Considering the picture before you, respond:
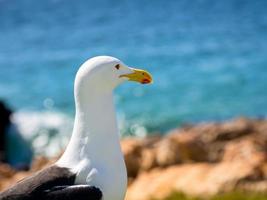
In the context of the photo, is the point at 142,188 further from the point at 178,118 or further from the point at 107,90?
the point at 178,118

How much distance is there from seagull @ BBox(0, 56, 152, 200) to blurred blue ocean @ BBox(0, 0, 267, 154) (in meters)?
15.1

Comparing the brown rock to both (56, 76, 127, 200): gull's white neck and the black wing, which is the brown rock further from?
the black wing

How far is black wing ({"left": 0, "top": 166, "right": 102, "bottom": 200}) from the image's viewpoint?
4586 millimetres

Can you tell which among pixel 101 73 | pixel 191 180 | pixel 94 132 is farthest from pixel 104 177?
pixel 191 180

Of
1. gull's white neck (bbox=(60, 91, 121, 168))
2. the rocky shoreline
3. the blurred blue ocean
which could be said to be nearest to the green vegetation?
the rocky shoreline

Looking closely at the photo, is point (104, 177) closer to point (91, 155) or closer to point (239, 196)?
point (91, 155)

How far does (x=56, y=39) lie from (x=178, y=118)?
13.9 m

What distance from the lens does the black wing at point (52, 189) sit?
4.59 meters

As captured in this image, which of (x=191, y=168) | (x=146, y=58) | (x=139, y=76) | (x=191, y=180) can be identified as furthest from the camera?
(x=146, y=58)

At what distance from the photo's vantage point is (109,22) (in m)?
→ 35.4

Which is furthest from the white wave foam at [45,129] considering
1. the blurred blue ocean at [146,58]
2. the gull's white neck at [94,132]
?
the gull's white neck at [94,132]

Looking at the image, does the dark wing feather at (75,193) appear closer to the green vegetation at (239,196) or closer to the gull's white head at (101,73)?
the gull's white head at (101,73)

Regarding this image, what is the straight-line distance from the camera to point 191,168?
32.3 ft

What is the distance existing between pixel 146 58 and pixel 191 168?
1791 cm
